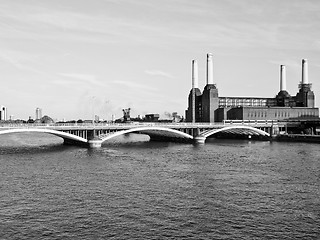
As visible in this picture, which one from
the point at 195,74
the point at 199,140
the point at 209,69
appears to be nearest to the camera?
the point at 199,140

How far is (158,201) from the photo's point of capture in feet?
100.0

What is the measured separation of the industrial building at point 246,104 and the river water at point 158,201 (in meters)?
85.3

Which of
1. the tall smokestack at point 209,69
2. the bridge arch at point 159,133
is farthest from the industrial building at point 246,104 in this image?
the bridge arch at point 159,133

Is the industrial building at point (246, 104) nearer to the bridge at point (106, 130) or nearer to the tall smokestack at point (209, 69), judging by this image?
the tall smokestack at point (209, 69)

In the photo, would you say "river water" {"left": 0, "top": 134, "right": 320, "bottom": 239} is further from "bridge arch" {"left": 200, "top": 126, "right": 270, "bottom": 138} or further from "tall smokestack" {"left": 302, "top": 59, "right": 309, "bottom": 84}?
"tall smokestack" {"left": 302, "top": 59, "right": 309, "bottom": 84}

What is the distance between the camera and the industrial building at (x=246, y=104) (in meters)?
135

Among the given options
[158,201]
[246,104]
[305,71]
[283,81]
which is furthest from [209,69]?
[158,201]

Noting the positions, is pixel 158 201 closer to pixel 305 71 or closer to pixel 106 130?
pixel 106 130

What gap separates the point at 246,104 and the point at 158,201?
432 ft

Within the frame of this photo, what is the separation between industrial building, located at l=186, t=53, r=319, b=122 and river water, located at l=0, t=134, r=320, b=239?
85311mm

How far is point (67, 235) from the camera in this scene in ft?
73.7

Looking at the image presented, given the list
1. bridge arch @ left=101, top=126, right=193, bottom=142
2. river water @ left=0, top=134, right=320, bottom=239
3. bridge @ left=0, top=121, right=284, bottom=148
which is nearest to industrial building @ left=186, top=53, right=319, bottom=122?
bridge @ left=0, top=121, right=284, bottom=148

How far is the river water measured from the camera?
23.4 metres

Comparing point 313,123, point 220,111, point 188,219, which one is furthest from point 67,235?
point 220,111
